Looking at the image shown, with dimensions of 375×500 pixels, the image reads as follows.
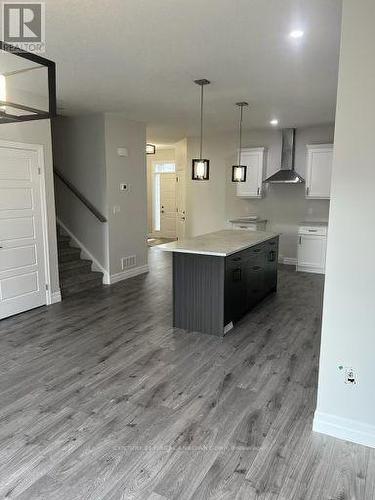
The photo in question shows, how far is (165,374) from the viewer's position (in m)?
3.10

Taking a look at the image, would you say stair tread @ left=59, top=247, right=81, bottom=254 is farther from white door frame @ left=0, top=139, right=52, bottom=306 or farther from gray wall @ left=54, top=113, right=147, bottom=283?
white door frame @ left=0, top=139, right=52, bottom=306

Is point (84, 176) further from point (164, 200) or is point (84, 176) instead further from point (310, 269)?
point (164, 200)

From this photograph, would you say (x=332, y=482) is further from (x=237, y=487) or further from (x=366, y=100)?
(x=366, y=100)

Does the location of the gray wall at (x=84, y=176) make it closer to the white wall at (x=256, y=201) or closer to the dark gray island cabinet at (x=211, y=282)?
the dark gray island cabinet at (x=211, y=282)

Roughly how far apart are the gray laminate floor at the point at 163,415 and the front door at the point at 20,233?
378 mm

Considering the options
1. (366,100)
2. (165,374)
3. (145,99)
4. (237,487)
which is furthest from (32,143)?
(237,487)

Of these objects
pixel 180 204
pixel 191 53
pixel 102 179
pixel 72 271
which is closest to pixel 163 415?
pixel 191 53

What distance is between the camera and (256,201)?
779cm

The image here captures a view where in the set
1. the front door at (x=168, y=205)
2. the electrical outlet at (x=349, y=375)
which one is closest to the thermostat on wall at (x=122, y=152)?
the electrical outlet at (x=349, y=375)

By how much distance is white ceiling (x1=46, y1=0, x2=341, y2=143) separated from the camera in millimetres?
2387

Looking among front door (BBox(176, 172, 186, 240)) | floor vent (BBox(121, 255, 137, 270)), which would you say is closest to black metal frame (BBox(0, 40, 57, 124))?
floor vent (BBox(121, 255, 137, 270))

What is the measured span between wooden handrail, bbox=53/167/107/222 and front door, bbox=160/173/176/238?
17.6 feet

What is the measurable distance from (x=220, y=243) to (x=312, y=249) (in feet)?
10.3

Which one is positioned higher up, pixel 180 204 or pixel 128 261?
pixel 180 204
